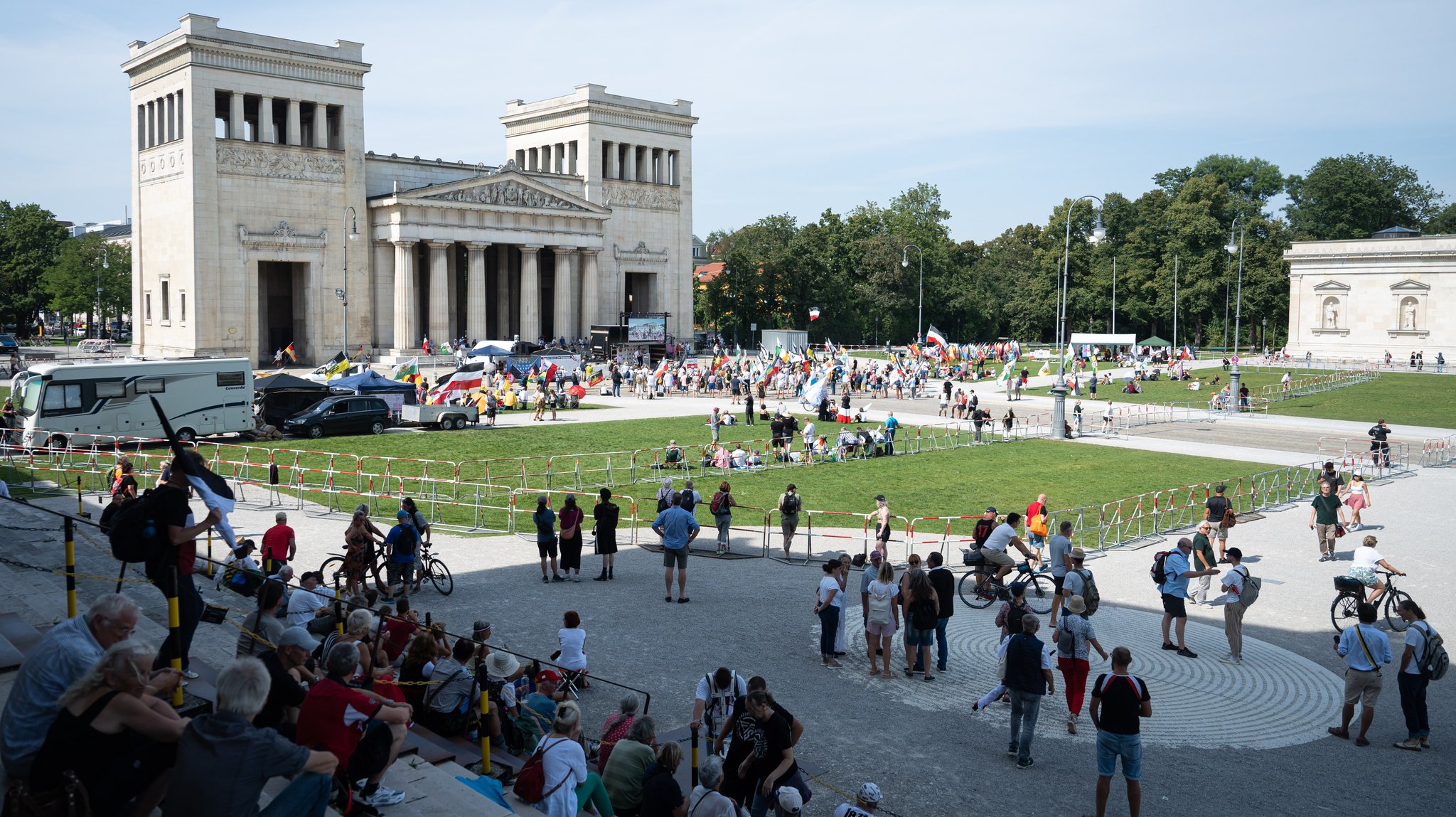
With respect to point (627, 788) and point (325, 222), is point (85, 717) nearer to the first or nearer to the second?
point (627, 788)

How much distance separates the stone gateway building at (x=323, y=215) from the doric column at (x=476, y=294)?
0.35ft

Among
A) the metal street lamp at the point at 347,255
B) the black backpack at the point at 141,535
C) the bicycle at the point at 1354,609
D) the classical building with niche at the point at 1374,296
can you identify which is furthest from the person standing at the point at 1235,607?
the classical building with niche at the point at 1374,296

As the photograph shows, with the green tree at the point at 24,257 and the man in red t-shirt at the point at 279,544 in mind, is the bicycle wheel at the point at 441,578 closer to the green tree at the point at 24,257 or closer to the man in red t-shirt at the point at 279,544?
the man in red t-shirt at the point at 279,544

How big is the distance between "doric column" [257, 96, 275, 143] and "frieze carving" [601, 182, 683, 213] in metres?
25.2

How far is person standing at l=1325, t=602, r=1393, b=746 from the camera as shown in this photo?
36.4ft

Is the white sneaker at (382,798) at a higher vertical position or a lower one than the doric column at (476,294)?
lower

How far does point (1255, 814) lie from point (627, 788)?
5472 mm

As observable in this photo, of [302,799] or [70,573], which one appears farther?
[70,573]

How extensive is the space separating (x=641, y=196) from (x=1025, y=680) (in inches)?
2988

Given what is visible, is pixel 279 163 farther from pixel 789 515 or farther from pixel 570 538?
pixel 570 538

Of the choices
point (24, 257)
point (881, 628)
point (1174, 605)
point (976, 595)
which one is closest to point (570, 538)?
point (881, 628)

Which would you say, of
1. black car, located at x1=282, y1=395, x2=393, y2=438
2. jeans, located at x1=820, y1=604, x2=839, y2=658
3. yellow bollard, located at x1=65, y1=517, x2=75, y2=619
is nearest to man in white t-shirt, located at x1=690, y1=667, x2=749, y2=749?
jeans, located at x1=820, y1=604, x2=839, y2=658

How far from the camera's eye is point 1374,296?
→ 273 ft

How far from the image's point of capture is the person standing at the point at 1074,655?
1124cm
